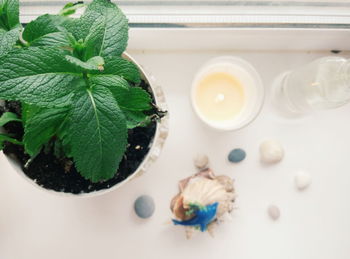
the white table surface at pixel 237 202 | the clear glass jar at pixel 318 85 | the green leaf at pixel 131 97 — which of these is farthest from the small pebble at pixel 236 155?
the green leaf at pixel 131 97

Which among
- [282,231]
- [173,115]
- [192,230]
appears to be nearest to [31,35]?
[173,115]

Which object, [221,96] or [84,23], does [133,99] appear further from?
[221,96]

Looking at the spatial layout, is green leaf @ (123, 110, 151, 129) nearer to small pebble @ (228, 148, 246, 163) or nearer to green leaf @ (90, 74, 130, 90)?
green leaf @ (90, 74, 130, 90)

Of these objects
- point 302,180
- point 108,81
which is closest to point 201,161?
point 302,180

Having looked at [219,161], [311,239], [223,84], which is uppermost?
[223,84]

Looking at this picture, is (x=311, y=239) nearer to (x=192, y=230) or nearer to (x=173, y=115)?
(x=192, y=230)

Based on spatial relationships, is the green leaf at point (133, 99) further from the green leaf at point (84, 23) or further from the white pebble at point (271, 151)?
the white pebble at point (271, 151)

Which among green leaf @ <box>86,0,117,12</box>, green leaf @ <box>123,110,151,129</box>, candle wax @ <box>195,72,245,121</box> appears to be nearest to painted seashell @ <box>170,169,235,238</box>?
candle wax @ <box>195,72,245,121</box>
